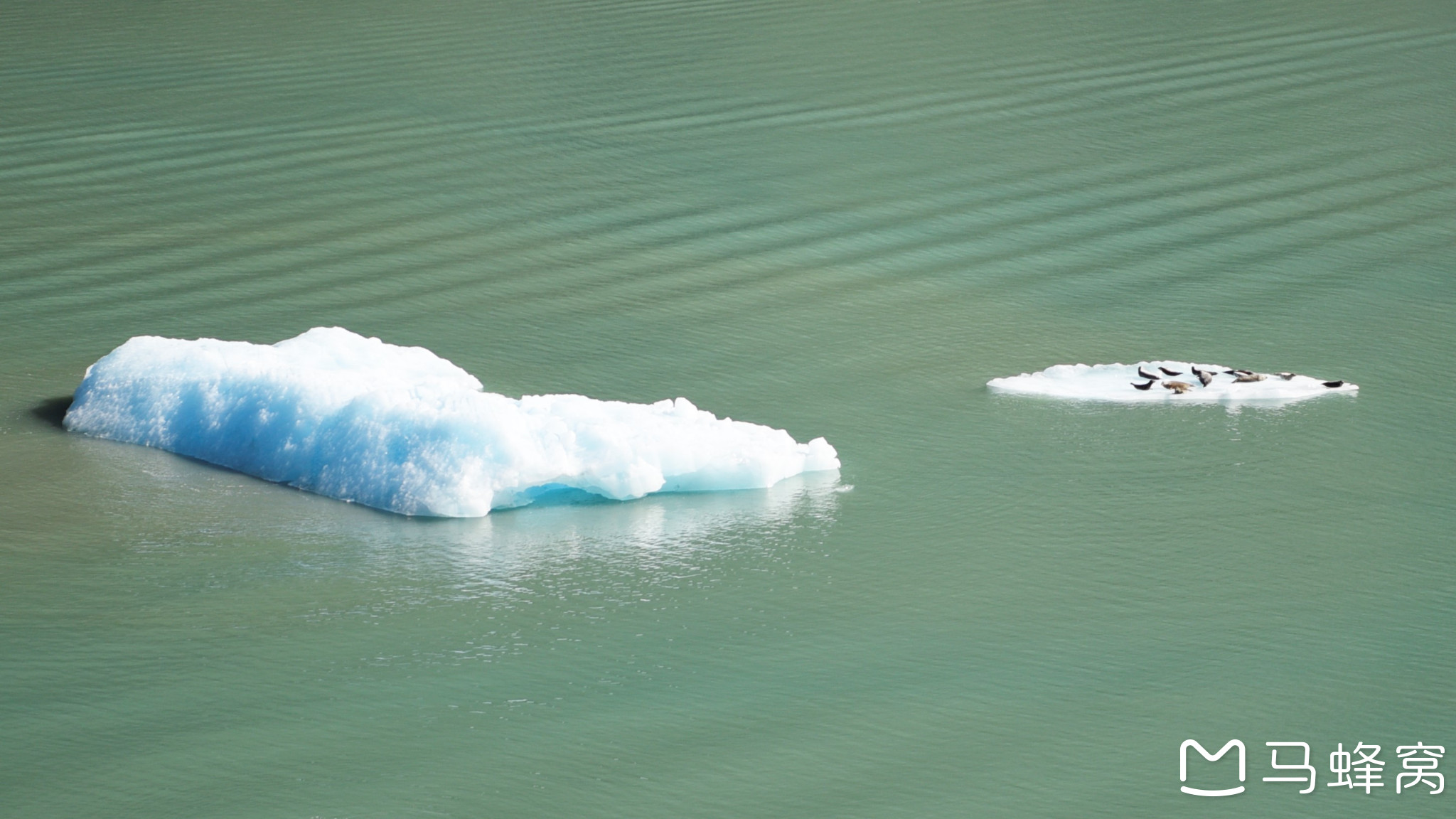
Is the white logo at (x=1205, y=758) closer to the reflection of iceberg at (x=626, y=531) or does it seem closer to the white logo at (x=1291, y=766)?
the white logo at (x=1291, y=766)

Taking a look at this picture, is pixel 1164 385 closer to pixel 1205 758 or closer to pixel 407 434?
pixel 1205 758

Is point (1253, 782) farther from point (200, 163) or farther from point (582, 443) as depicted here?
point (200, 163)

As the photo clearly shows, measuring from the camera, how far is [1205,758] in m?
2.92

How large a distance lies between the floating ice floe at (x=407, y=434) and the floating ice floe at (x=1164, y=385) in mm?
788

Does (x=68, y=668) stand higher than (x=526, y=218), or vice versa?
(x=526, y=218)

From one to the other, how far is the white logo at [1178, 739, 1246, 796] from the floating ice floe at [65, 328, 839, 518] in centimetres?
136

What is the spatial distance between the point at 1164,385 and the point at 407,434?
203 cm

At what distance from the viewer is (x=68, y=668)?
3260 mm

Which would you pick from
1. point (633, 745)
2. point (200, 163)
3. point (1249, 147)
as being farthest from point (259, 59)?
point (633, 745)

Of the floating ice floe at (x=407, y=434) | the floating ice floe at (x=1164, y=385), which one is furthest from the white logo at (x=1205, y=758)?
the floating ice floe at (x=1164, y=385)

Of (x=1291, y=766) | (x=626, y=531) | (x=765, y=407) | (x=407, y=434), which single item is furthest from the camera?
(x=765, y=407)

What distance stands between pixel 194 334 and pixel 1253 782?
11.6ft

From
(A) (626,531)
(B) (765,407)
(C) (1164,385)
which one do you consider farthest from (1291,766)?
(B) (765,407)

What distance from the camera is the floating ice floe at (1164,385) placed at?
4.64m
